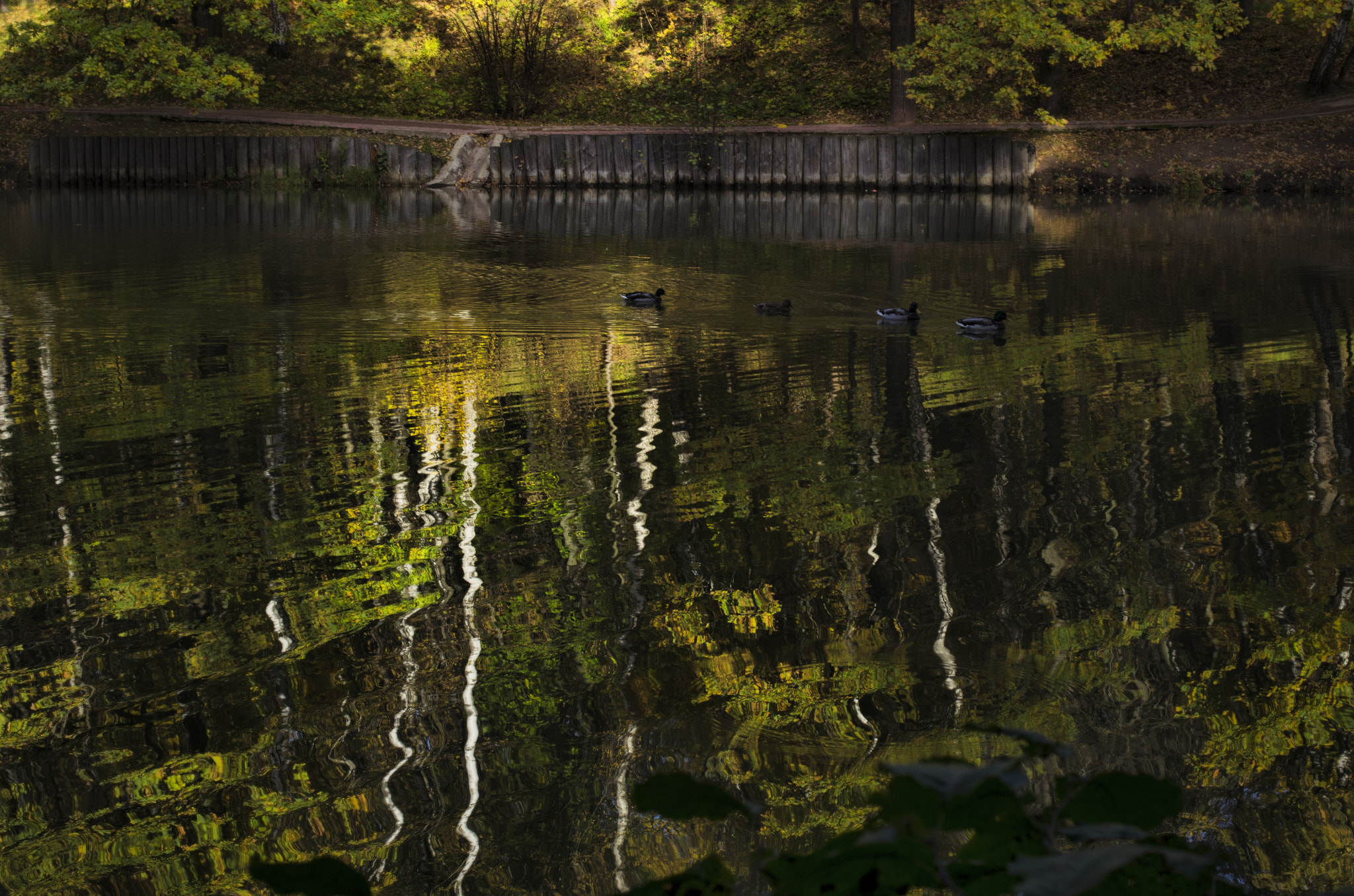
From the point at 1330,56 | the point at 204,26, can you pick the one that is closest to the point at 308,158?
the point at 204,26

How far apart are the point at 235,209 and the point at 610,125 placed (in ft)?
39.1

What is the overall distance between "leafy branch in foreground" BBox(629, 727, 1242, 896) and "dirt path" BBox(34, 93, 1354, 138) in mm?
31174

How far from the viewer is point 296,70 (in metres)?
39.4

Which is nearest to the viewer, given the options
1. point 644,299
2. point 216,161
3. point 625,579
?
point 625,579

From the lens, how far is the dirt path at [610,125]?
105ft

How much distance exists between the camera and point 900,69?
3266 centimetres

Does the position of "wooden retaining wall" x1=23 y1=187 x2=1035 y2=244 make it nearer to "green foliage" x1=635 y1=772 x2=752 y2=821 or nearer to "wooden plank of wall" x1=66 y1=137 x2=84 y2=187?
"wooden plank of wall" x1=66 y1=137 x2=84 y2=187

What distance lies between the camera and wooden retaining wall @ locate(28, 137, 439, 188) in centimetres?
3256

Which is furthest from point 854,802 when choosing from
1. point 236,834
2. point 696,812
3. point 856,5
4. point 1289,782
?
point 856,5

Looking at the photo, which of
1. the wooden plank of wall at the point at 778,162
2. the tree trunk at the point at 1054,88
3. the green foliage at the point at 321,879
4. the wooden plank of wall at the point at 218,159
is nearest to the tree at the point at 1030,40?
the tree trunk at the point at 1054,88

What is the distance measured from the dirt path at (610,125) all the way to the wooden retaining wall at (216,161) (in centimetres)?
171

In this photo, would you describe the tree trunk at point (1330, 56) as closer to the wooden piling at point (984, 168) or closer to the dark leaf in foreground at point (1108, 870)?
the wooden piling at point (984, 168)

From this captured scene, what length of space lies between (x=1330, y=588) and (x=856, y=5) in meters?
33.4

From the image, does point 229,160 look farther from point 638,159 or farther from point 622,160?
point 638,159
